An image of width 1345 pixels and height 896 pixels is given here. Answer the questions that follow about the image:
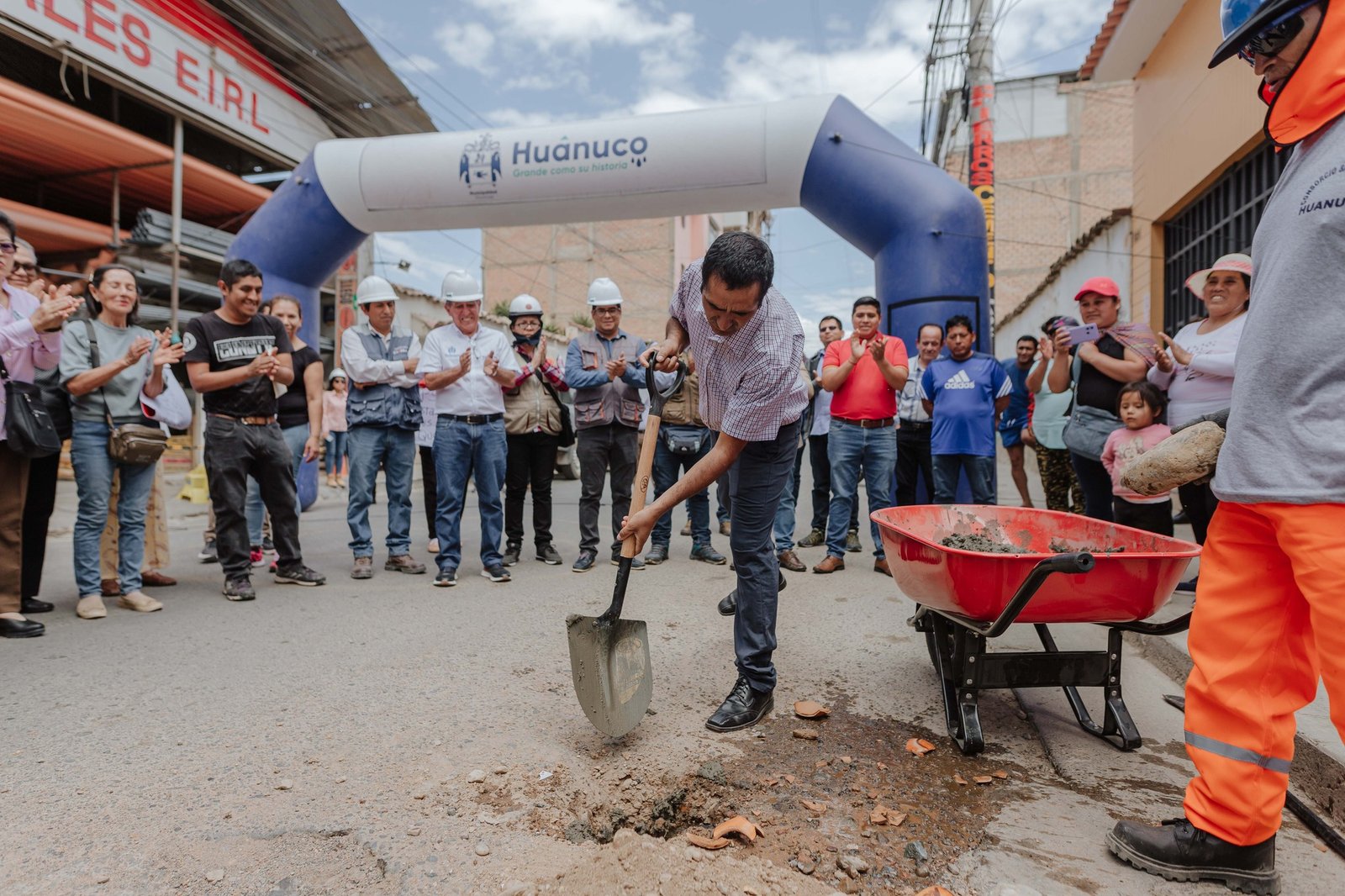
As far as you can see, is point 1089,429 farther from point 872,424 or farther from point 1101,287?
point 872,424

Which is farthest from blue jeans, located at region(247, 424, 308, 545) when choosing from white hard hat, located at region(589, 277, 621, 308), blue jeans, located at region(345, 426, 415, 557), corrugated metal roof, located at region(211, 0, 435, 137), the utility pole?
corrugated metal roof, located at region(211, 0, 435, 137)

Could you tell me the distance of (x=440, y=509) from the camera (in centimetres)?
497

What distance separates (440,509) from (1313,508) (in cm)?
444

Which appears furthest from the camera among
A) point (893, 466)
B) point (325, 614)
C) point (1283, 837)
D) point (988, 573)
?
point (893, 466)

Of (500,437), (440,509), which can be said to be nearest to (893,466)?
(500,437)

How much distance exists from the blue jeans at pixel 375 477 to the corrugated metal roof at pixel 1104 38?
27.5 feet

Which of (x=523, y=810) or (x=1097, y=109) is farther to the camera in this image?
(x=1097, y=109)

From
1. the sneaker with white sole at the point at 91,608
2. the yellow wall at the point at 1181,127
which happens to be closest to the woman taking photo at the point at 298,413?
the sneaker with white sole at the point at 91,608

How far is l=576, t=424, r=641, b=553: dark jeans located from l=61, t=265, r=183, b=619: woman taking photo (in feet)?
8.38

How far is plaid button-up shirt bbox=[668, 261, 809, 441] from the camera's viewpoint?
2623mm

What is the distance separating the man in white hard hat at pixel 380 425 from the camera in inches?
201

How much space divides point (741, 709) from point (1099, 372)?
323 cm

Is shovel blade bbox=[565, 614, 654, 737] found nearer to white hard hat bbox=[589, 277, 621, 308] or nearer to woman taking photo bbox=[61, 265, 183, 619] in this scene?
woman taking photo bbox=[61, 265, 183, 619]

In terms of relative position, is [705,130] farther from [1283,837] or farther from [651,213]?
[1283,837]
